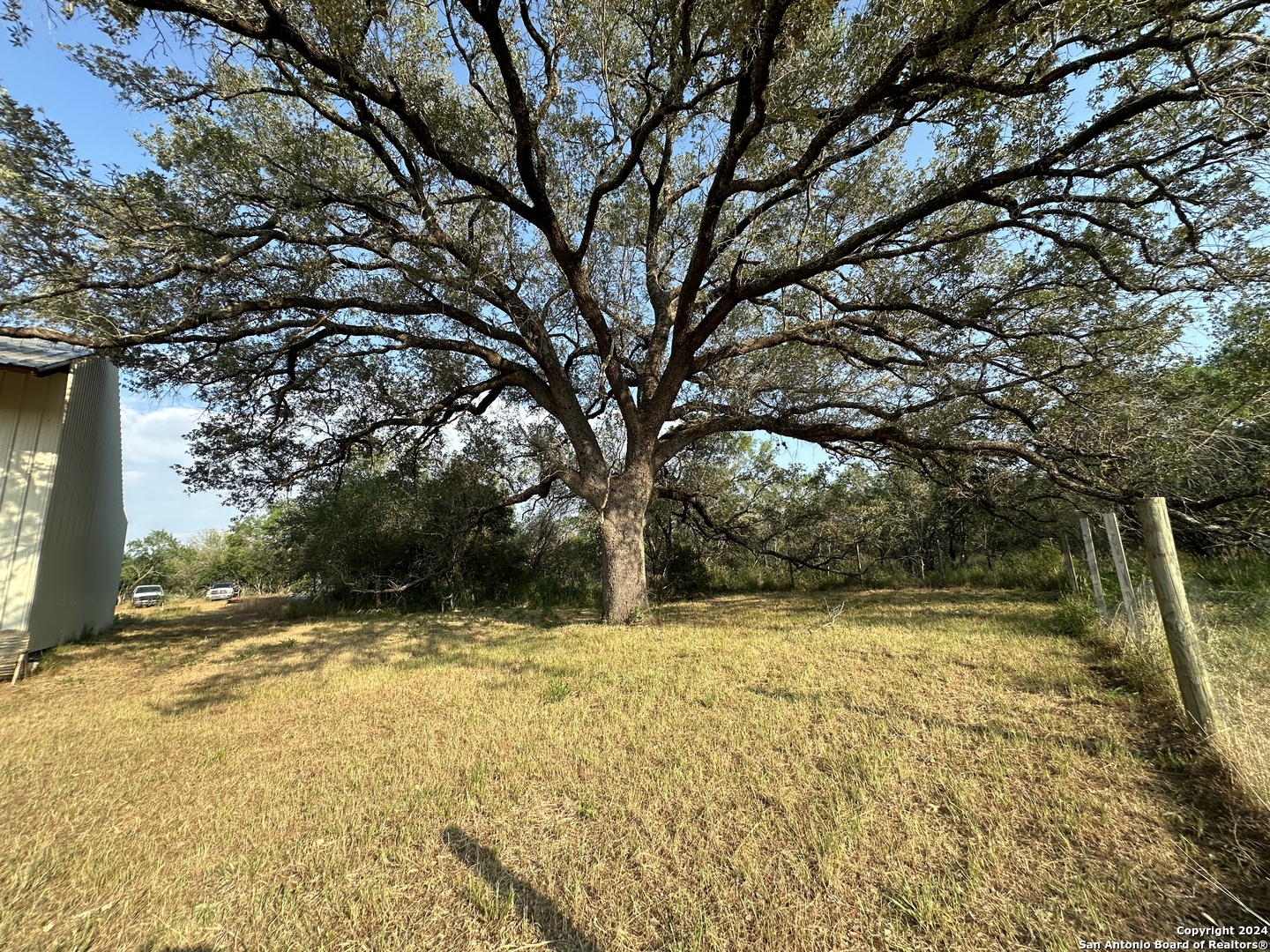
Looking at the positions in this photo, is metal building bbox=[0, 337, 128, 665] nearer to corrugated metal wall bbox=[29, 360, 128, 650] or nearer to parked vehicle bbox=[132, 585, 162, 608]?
corrugated metal wall bbox=[29, 360, 128, 650]

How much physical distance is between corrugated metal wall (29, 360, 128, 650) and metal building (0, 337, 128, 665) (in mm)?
20

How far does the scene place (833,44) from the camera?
18.5ft

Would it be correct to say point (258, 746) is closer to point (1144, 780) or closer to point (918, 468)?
point (1144, 780)

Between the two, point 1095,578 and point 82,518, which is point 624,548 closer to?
point 1095,578

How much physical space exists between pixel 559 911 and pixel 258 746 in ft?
10.1

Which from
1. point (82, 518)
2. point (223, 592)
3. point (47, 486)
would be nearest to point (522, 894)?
point (47, 486)

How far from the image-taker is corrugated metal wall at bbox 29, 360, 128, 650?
756cm

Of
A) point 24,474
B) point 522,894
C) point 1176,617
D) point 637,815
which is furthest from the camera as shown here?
point 24,474

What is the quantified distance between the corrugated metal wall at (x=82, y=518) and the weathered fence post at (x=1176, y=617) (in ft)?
39.8

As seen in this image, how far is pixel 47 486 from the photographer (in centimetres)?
716

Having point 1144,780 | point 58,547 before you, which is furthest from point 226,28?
point 1144,780

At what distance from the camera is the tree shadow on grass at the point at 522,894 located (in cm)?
189

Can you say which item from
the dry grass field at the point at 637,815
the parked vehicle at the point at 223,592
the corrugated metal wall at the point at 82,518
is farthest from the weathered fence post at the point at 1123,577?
the parked vehicle at the point at 223,592

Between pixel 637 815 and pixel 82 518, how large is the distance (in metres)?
11.9
